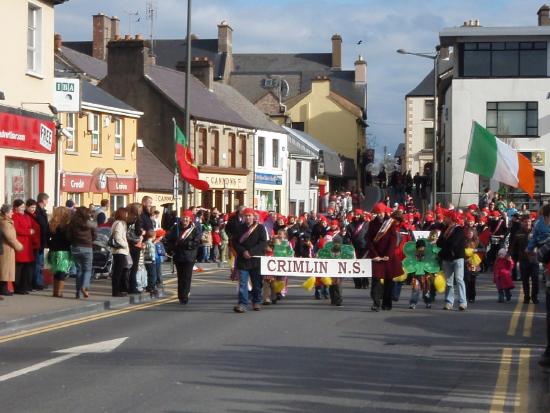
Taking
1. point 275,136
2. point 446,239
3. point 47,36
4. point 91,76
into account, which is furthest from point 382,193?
point 446,239

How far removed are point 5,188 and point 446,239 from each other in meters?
9.79

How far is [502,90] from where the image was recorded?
5438 cm

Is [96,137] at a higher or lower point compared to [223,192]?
higher

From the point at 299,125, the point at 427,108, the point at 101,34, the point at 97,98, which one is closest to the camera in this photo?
the point at 97,98

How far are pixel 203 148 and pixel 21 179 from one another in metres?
27.4

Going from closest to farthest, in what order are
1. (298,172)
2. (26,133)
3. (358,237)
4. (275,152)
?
(358,237) → (26,133) → (275,152) → (298,172)

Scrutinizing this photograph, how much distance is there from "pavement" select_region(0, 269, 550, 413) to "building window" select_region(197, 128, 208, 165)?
3188 cm

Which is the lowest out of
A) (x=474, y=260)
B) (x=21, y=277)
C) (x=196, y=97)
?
(x=21, y=277)

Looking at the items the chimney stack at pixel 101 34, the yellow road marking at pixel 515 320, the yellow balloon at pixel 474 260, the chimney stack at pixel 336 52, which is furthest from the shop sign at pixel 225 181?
the chimney stack at pixel 336 52

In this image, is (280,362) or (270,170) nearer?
(280,362)

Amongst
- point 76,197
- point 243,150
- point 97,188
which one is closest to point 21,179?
point 76,197

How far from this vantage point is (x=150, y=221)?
20.4m

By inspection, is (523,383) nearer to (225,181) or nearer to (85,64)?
(225,181)

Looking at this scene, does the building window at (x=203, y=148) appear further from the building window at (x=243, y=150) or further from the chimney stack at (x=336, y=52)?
the chimney stack at (x=336, y=52)
